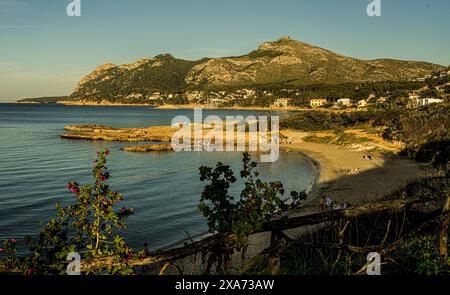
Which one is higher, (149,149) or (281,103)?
(281,103)

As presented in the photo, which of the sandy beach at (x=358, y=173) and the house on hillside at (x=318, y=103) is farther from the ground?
the house on hillside at (x=318, y=103)

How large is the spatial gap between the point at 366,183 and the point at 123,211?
25678mm

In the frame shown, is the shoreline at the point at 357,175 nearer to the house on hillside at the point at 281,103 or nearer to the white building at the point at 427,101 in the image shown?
the white building at the point at 427,101

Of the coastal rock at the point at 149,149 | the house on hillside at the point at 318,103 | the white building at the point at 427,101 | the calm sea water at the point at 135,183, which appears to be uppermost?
the house on hillside at the point at 318,103

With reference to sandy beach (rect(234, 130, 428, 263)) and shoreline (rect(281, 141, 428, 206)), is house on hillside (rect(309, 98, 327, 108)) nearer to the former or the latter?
sandy beach (rect(234, 130, 428, 263))

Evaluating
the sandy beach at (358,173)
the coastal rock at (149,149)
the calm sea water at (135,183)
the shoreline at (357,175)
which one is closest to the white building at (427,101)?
the sandy beach at (358,173)

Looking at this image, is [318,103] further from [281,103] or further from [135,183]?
[135,183]

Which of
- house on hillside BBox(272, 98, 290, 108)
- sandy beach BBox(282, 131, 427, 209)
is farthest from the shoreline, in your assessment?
house on hillside BBox(272, 98, 290, 108)

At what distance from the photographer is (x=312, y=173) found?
36.7 meters

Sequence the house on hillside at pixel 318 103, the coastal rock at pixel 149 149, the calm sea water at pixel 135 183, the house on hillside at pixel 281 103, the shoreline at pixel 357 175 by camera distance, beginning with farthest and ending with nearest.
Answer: the house on hillside at pixel 281 103 < the house on hillside at pixel 318 103 < the coastal rock at pixel 149 149 < the shoreline at pixel 357 175 < the calm sea water at pixel 135 183

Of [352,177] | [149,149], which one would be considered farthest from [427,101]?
[352,177]

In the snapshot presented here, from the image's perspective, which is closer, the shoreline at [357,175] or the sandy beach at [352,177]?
the sandy beach at [352,177]

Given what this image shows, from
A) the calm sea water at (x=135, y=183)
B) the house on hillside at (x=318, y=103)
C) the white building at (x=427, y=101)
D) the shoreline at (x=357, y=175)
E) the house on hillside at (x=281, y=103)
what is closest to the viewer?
the calm sea water at (x=135, y=183)
